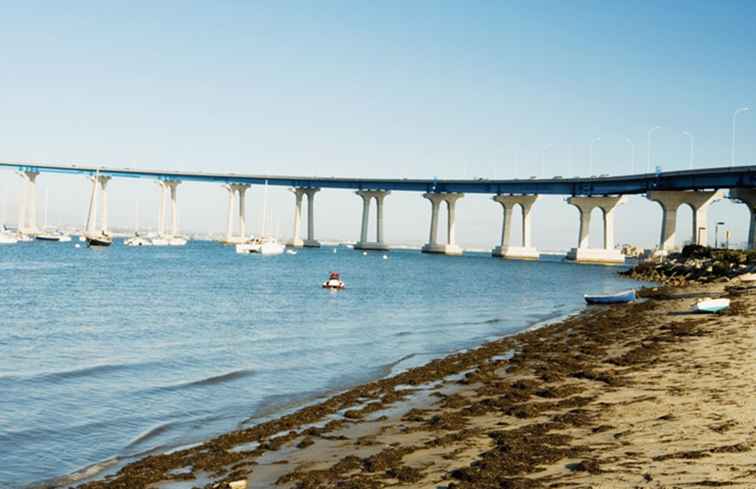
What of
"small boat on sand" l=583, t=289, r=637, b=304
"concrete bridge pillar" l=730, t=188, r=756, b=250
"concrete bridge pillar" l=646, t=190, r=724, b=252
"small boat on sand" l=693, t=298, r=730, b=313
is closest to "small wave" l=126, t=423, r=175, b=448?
"small boat on sand" l=693, t=298, r=730, b=313

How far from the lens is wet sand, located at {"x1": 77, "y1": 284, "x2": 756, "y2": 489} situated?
39.4ft

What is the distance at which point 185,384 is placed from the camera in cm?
2508

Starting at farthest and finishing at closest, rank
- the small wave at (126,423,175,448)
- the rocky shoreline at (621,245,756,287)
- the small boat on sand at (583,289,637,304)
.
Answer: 1. the rocky shoreline at (621,245,756,287)
2. the small boat on sand at (583,289,637,304)
3. the small wave at (126,423,175,448)

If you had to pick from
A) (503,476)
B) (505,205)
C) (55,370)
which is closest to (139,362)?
(55,370)

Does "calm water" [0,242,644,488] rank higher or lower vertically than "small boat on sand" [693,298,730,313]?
lower

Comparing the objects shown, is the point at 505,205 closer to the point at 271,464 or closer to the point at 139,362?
the point at 139,362

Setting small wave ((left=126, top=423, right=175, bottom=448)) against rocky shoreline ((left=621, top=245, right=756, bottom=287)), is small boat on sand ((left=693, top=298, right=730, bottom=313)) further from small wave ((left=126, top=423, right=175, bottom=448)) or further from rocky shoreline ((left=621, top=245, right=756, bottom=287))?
rocky shoreline ((left=621, top=245, right=756, bottom=287))

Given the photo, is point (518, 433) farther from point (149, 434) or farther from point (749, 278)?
point (749, 278)

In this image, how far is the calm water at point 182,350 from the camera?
18703 mm

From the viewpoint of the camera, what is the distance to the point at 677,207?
146500 millimetres

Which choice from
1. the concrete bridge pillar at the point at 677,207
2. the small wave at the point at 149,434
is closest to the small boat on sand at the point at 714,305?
the small wave at the point at 149,434

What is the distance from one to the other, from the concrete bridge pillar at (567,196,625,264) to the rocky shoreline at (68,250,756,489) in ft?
501

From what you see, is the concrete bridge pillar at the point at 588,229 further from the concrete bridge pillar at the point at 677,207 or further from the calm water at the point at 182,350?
the calm water at the point at 182,350

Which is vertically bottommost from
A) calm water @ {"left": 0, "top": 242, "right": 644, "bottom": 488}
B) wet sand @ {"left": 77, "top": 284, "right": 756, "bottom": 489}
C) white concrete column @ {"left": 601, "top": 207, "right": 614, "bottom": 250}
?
calm water @ {"left": 0, "top": 242, "right": 644, "bottom": 488}
